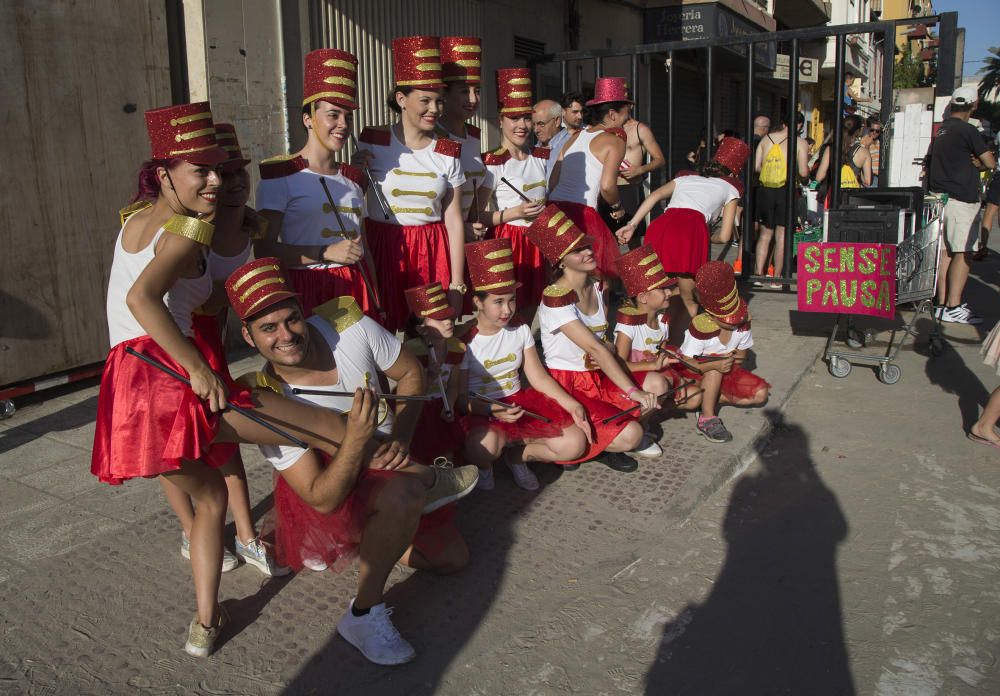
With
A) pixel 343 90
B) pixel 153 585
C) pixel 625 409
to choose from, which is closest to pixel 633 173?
pixel 625 409

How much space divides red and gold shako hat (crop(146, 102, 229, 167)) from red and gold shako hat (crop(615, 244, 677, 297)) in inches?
99.1

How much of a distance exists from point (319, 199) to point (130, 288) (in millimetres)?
1155

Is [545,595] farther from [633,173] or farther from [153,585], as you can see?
[633,173]

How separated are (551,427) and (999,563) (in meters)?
2.01

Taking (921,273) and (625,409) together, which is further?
(921,273)

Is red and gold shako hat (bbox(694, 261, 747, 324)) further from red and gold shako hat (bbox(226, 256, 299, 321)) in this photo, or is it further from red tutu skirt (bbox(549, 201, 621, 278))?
red and gold shako hat (bbox(226, 256, 299, 321))

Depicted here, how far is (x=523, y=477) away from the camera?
14.1 ft

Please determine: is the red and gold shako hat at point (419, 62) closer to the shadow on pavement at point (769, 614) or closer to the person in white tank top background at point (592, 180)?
the person in white tank top background at point (592, 180)

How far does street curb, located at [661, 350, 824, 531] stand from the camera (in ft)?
13.2

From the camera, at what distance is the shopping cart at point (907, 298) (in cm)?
614

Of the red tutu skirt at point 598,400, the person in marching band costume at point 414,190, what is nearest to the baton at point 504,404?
the red tutu skirt at point 598,400

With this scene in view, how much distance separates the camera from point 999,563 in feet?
11.6

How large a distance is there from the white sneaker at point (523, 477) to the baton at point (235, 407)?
1.57 metres

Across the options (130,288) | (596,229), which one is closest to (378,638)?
(130,288)
